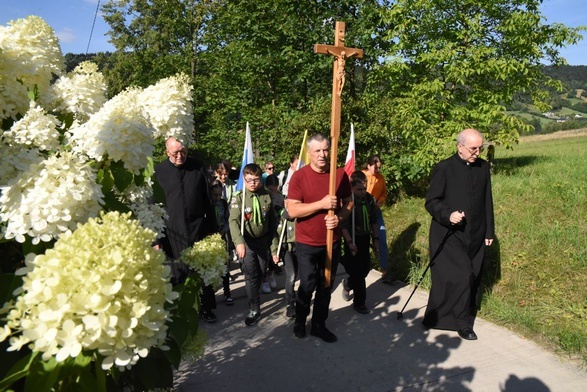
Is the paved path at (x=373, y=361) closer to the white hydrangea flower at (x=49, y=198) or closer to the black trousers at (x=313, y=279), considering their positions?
the black trousers at (x=313, y=279)

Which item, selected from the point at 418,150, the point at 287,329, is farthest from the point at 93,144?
the point at 418,150

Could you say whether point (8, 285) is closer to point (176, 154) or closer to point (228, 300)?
point (176, 154)

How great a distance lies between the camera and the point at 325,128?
10883 mm

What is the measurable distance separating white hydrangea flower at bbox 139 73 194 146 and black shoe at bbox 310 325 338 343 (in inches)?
127

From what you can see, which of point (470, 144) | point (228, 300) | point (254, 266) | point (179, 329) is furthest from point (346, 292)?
point (179, 329)

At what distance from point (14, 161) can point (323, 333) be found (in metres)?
3.94

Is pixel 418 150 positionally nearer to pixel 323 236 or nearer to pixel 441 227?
pixel 441 227

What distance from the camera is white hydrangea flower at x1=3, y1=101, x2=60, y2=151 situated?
4.82 feet

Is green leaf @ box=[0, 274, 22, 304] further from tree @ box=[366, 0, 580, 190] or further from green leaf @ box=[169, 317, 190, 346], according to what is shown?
tree @ box=[366, 0, 580, 190]

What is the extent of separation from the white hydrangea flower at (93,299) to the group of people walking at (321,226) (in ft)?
10.7

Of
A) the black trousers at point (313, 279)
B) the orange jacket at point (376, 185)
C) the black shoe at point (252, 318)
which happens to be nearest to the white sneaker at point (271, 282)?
the black shoe at point (252, 318)

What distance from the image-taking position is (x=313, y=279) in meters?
4.75

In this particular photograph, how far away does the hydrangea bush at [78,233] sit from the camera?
106 cm

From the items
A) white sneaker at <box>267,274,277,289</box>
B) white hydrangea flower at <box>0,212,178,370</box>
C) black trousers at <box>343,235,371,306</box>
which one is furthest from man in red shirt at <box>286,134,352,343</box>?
white hydrangea flower at <box>0,212,178,370</box>
